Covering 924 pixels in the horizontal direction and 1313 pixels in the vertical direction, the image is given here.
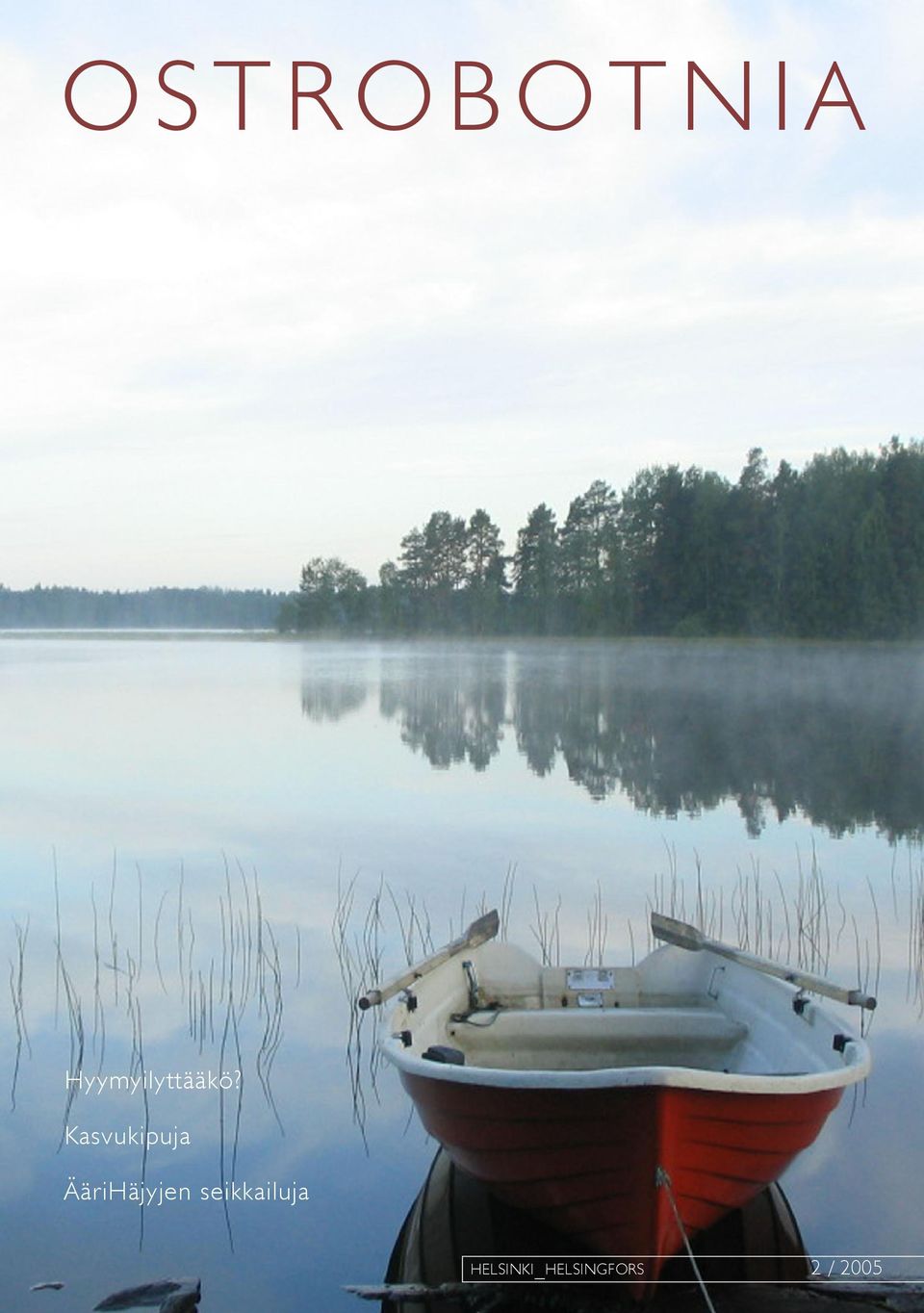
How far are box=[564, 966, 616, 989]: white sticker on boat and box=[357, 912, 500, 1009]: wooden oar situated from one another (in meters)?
0.47

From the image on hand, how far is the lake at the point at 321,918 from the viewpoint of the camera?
5.33m

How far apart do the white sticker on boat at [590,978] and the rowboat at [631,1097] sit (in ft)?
1.50

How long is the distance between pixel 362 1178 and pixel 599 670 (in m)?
42.4

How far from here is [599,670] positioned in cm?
4769

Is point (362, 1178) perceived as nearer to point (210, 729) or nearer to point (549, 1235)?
point (549, 1235)

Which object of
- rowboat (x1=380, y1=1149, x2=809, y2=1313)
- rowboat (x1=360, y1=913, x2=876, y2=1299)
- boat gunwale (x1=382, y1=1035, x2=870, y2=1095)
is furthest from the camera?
rowboat (x1=380, y1=1149, x2=809, y2=1313)

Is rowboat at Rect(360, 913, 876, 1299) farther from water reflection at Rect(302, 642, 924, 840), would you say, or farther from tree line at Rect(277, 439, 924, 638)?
tree line at Rect(277, 439, 924, 638)

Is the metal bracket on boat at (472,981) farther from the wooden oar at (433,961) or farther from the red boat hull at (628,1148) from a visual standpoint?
the red boat hull at (628,1148)

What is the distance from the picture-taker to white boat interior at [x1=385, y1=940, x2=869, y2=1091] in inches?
185

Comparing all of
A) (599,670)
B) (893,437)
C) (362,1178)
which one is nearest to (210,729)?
(362,1178)

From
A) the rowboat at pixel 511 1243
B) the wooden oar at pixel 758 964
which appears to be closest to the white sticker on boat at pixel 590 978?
the wooden oar at pixel 758 964

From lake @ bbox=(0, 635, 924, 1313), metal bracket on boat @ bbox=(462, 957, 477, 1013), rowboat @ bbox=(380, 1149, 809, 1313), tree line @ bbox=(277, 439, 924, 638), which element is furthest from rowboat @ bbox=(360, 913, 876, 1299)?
→ tree line @ bbox=(277, 439, 924, 638)

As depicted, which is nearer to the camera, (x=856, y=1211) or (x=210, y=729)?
(x=856, y=1211)

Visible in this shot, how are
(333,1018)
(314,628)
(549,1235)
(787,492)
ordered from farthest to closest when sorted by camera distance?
(314,628) → (787,492) → (333,1018) → (549,1235)
